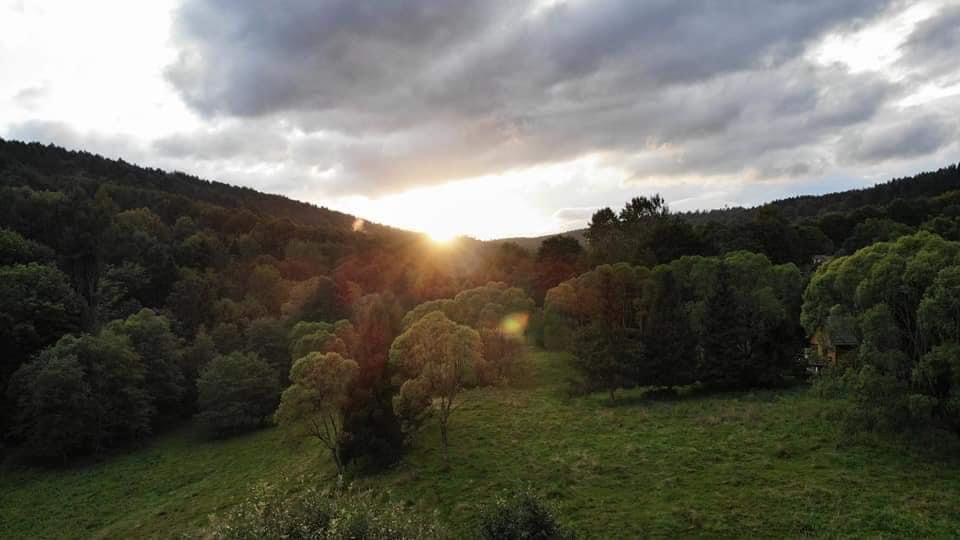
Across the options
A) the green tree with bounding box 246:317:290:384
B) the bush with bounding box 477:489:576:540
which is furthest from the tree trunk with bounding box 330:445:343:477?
the green tree with bounding box 246:317:290:384

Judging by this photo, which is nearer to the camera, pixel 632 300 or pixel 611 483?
pixel 611 483

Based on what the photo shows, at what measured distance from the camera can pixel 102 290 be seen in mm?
77375

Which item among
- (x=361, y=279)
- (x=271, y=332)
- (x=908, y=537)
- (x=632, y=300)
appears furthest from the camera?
(x=361, y=279)

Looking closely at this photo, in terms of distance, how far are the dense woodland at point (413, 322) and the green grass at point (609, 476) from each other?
249cm

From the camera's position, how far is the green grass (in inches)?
898

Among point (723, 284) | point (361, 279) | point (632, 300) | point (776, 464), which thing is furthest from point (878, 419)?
point (361, 279)

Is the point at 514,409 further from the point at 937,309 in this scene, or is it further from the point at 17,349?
the point at 17,349

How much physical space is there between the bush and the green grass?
6476mm

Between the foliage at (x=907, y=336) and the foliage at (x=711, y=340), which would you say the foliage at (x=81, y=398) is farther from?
the foliage at (x=907, y=336)

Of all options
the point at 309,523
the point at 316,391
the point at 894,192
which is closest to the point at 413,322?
the point at 316,391

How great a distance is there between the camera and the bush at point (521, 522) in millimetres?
17422

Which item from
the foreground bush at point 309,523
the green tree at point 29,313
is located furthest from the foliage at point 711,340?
the green tree at point 29,313

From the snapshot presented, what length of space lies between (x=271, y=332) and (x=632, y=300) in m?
40.4

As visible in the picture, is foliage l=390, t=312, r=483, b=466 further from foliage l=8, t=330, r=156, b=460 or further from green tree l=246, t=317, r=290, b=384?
foliage l=8, t=330, r=156, b=460
